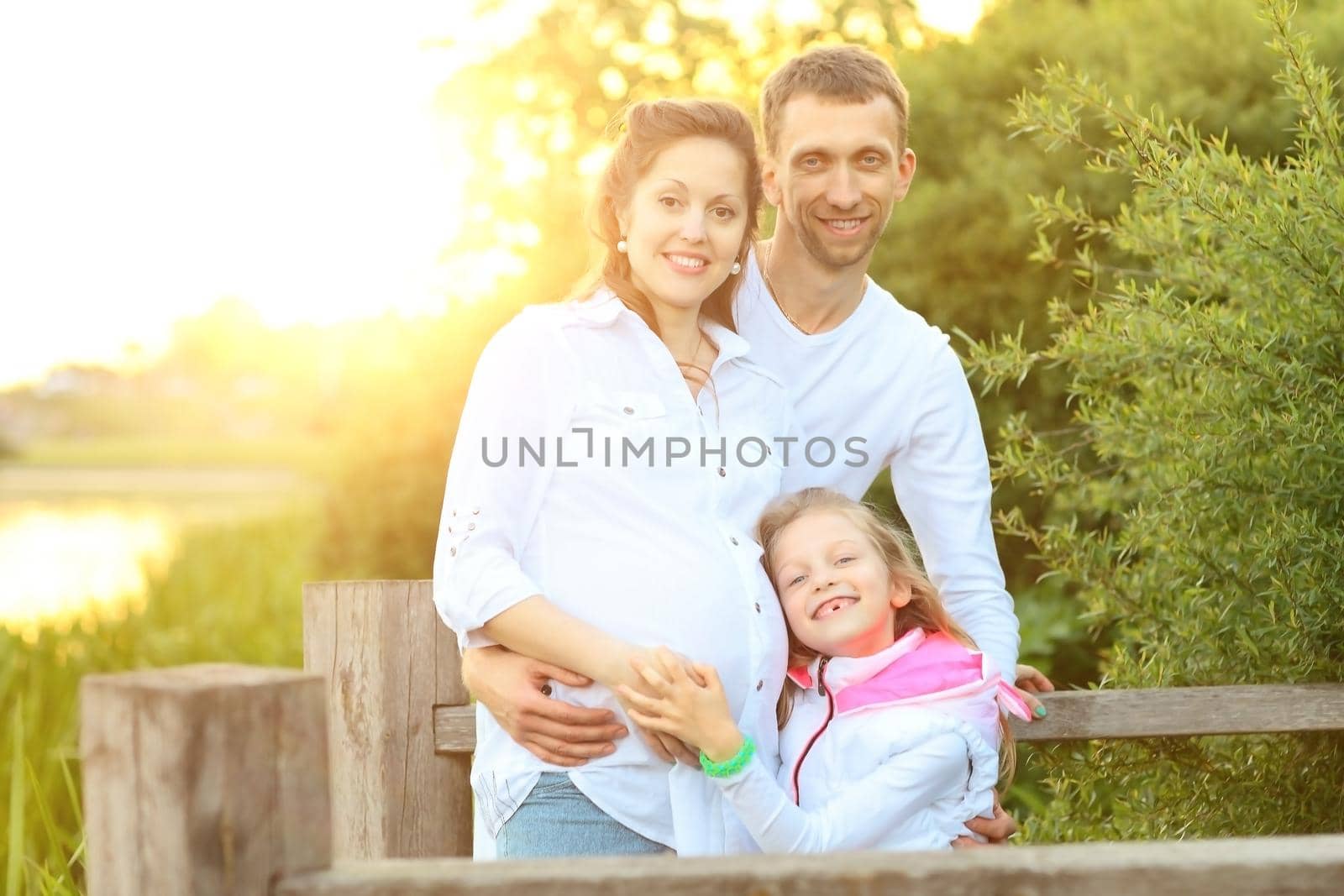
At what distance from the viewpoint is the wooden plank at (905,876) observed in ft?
4.19

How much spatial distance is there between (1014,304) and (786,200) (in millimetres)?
2812

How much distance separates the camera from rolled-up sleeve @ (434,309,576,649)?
191 cm

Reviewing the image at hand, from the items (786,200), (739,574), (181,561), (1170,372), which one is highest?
(786,200)

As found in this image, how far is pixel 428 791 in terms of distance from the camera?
2.41 m

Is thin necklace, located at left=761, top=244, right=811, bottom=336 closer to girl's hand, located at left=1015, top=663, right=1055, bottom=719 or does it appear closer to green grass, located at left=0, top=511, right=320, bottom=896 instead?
girl's hand, located at left=1015, top=663, right=1055, bottom=719

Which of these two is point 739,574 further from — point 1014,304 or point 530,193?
point 530,193

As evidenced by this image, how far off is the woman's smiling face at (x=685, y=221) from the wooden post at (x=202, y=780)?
972 mm

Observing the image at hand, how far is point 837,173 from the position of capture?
2539 mm

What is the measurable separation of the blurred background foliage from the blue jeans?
1111 millimetres

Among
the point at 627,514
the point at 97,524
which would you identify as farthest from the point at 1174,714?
the point at 97,524

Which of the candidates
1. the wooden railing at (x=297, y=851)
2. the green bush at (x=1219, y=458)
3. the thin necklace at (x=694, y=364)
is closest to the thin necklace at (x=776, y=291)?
the thin necklace at (x=694, y=364)

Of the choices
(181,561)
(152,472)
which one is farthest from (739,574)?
(152,472)

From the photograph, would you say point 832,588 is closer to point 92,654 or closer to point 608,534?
point 608,534

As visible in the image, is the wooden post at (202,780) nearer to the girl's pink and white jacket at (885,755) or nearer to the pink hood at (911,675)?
the girl's pink and white jacket at (885,755)
